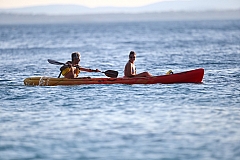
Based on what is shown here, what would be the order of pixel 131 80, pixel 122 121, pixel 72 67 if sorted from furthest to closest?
pixel 72 67, pixel 131 80, pixel 122 121

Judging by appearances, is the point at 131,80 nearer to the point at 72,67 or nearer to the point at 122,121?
the point at 72,67

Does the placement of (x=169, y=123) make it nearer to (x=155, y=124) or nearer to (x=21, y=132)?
(x=155, y=124)

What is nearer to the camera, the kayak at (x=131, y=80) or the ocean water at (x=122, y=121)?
the ocean water at (x=122, y=121)

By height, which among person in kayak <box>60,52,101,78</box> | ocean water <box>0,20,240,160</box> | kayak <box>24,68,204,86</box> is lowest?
ocean water <box>0,20,240,160</box>

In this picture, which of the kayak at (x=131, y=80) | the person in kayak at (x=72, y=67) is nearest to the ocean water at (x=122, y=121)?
the kayak at (x=131, y=80)

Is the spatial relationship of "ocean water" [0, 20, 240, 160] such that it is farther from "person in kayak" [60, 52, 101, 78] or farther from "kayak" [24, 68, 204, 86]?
"person in kayak" [60, 52, 101, 78]

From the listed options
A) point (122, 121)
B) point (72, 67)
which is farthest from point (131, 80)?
point (122, 121)

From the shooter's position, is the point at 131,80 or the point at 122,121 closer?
the point at 122,121

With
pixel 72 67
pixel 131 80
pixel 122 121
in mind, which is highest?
pixel 72 67

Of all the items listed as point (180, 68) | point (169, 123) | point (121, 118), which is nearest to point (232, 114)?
point (169, 123)

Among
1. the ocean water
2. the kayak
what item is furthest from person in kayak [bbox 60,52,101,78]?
the ocean water

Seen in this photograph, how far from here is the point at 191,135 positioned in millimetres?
11984

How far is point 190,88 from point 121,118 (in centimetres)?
461

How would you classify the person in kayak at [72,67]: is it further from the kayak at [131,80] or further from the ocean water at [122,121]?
the ocean water at [122,121]
